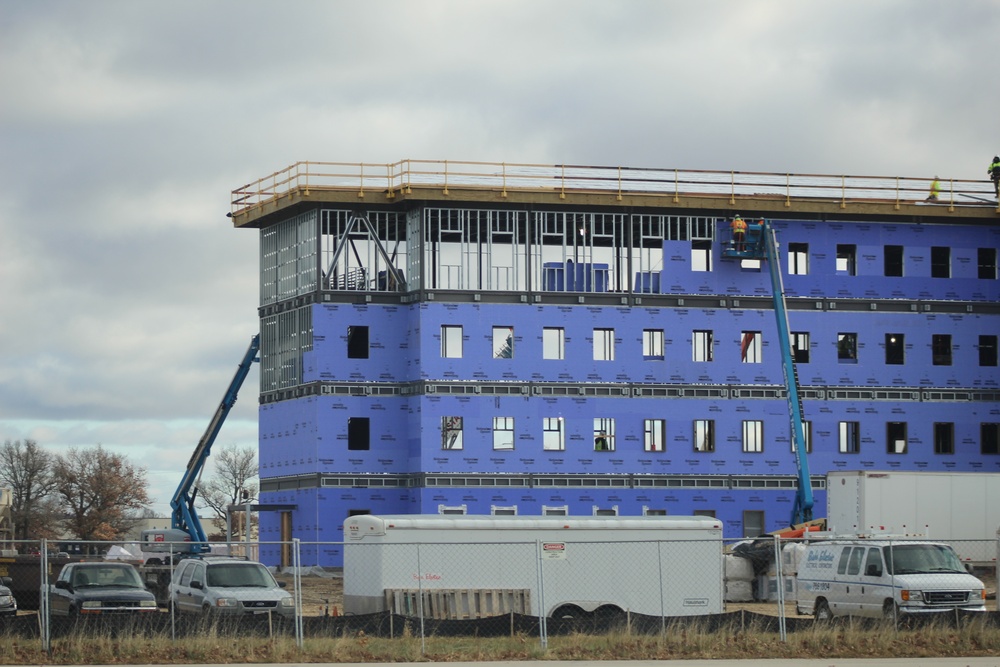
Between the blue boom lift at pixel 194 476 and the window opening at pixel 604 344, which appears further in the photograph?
the blue boom lift at pixel 194 476

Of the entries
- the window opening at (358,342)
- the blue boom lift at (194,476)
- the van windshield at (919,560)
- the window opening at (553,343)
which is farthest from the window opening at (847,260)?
the van windshield at (919,560)

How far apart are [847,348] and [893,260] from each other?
14.8 feet

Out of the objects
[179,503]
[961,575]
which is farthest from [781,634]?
[179,503]

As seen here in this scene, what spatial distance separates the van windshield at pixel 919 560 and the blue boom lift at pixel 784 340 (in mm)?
28890

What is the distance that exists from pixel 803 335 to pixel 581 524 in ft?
99.0

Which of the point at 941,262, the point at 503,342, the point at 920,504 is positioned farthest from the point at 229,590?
the point at 941,262

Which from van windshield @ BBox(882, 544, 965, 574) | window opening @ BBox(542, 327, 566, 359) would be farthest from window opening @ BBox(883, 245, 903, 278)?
van windshield @ BBox(882, 544, 965, 574)

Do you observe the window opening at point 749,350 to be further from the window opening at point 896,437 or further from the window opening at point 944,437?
the window opening at point 944,437

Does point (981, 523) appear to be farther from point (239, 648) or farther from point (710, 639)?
point (239, 648)

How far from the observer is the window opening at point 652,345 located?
2586 inches

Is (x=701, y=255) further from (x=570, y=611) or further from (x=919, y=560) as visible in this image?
(x=919, y=560)

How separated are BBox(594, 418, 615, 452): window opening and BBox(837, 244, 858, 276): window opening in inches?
477

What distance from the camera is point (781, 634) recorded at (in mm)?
28547

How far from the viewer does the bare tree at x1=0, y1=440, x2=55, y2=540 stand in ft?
428
